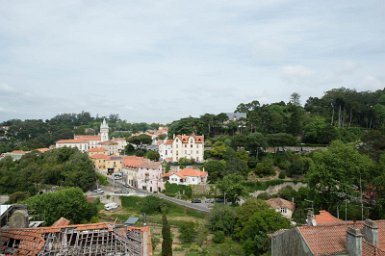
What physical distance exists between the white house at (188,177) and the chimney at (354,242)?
3716cm

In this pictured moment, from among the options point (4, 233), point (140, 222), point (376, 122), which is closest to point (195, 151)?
point (140, 222)

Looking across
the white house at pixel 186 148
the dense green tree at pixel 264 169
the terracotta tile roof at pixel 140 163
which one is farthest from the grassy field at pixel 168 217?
the white house at pixel 186 148

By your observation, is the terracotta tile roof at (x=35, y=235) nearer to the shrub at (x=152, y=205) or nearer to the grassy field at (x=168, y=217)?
the grassy field at (x=168, y=217)

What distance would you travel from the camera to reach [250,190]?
47.1 metres

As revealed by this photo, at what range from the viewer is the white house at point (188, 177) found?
48531mm

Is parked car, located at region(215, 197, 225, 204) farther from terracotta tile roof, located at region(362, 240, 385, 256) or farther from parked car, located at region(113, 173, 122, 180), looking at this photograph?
terracotta tile roof, located at region(362, 240, 385, 256)

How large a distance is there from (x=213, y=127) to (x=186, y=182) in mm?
20860

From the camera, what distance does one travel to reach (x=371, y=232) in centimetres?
1197

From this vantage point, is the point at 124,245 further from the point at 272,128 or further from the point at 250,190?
the point at 272,128

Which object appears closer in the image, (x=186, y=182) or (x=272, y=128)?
(x=186, y=182)

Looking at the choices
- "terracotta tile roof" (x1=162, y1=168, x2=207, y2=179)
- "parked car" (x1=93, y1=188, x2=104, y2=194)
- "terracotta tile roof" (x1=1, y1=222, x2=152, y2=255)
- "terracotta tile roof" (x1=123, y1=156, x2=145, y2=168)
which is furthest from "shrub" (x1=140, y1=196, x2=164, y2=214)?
"terracotta tile roof" (x1=1, y1=222, x2=152, y2=255)

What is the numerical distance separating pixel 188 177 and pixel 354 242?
3797 centimetres

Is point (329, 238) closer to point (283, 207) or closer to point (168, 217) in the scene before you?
point (283, 207)

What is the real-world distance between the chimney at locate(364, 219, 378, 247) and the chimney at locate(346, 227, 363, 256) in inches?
34.2
